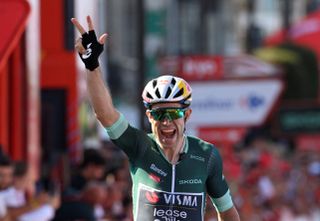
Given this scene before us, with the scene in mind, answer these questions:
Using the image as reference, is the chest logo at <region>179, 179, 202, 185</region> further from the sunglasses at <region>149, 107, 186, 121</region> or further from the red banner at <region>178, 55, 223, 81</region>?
the red banner at <region>178, 55, 223, 81</region>

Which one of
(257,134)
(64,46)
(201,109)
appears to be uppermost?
(64,46)

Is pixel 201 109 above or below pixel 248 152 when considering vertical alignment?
above

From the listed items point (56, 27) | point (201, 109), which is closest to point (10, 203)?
point (56, 27)

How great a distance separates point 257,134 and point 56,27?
17504mm

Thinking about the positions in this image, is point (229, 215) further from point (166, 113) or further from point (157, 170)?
point (166, 113)

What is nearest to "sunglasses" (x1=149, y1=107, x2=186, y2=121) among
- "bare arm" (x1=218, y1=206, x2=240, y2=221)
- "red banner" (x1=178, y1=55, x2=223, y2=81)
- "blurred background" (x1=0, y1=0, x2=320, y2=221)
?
"bare arm" (x1=218, y1=206, x2=240, y2=221)

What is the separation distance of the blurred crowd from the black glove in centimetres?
251

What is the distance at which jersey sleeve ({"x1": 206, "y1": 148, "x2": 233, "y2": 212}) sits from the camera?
24.2 ft

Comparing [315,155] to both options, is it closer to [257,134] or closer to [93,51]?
[257,134]

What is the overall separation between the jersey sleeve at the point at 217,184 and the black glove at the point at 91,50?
3.03 feet

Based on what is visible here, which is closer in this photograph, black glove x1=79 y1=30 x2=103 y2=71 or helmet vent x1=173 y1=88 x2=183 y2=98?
black glove x1=79 y1=30 x2=103 y2=71

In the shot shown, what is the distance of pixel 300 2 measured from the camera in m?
66.5

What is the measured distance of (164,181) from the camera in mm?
A: 7273

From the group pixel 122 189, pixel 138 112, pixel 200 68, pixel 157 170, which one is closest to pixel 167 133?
pixel 157 170
